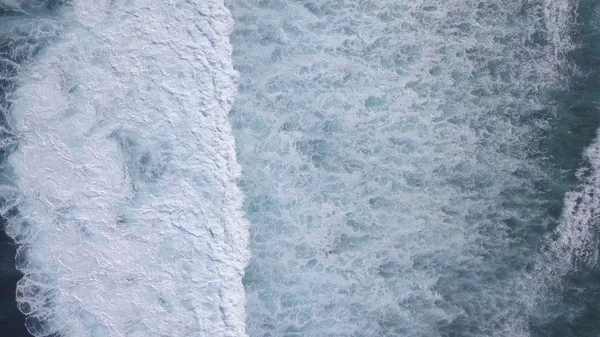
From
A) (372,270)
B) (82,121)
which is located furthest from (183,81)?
(372,270)

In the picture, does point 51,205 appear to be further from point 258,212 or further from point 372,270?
point 372,270

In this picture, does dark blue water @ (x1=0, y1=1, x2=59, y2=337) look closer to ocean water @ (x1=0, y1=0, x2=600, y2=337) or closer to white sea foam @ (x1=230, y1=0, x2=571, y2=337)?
ocean water @ (x1=0, y1=0, x2=600, y2=337)

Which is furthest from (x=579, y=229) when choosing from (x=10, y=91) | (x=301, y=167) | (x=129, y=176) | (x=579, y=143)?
(x=10, y=91)

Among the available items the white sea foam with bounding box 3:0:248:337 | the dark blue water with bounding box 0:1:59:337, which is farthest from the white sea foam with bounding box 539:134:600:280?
the dark blue water with bounding box 0:1:59:337

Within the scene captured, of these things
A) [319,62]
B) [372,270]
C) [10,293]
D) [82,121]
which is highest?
[319,62]

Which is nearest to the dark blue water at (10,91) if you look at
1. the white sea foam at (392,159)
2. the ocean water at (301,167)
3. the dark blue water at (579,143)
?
the ocean water at (301,167)

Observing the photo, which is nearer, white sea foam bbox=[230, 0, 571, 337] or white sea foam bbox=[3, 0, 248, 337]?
white sea foam bbox=[3, 0, 248, 337]
